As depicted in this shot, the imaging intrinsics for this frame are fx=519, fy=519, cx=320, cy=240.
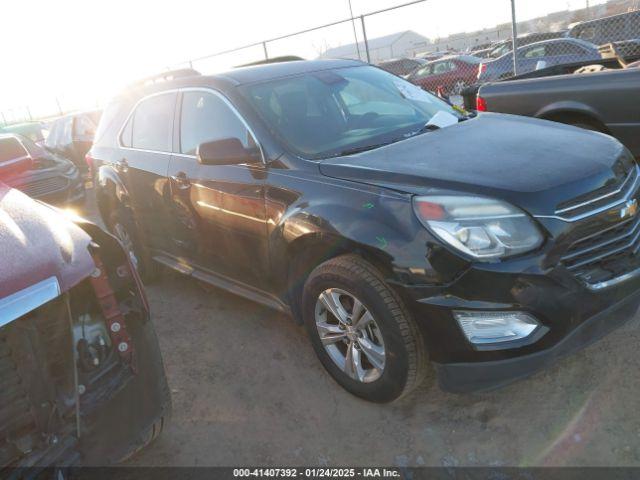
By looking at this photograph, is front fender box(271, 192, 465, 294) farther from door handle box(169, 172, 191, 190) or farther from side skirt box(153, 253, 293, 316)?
door handle box(169, 172, 191, 190)

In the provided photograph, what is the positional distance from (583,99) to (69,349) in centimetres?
506

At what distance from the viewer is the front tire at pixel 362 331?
2410 mm

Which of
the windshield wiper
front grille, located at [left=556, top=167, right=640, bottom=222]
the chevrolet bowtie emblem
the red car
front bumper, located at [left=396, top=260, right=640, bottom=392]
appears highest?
the windshield wiper

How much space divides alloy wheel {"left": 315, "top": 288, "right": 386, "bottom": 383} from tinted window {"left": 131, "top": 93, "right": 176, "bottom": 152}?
6.36ft

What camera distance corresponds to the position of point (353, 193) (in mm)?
2543

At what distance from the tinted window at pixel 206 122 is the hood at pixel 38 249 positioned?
1257mm

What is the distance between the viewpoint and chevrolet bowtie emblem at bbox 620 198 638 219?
2.46 m

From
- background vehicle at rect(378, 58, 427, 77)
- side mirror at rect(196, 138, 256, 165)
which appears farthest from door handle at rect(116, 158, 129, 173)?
background vehicle at rect(378, 58, 427, 77)

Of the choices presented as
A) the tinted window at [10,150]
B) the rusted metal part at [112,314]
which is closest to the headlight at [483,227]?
the rusted metal part at [112,314]

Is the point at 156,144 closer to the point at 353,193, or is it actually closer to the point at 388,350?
the point at 353,193

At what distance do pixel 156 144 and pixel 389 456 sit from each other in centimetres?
293

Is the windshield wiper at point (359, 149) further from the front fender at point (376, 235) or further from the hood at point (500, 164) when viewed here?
the front fender at point (376, 235)

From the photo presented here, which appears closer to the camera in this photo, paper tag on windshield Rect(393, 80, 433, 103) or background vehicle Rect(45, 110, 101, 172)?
paper tag on windshield Rect(393, 80, 433, 103)

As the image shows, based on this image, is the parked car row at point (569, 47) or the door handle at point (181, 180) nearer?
the door handle at point (181, 180)
